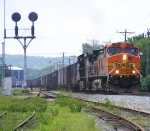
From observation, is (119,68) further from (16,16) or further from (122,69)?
(16,16)

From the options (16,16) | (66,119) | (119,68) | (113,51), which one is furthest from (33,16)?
(66,119)

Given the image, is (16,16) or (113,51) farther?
(16,16)

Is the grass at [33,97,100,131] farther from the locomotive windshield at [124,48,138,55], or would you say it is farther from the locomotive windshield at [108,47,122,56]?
the locomotive windshield at [124,48,138,55]

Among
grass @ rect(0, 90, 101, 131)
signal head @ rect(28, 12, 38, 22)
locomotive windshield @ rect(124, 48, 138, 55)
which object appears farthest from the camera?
signal head @ rect(28, 12, 38, 22)

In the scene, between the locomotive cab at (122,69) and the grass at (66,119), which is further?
the locomotive cab at (122,69)

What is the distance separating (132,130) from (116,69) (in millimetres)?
19666

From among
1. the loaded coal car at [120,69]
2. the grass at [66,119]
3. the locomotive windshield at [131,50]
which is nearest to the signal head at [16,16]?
the loaded coal car at [120,69]

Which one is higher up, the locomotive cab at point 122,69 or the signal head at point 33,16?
the signal head at point 33,16

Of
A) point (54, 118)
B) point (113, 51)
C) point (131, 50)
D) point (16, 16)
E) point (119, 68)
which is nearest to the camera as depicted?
point (54, 118)

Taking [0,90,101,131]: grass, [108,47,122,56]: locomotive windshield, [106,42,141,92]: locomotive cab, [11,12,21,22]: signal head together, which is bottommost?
[0,90,101,131]: grass

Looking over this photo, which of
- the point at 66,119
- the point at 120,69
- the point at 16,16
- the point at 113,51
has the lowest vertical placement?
the point at 66,119

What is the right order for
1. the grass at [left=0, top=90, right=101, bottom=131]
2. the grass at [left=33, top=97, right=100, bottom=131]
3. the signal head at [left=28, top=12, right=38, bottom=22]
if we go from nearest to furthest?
the grass at [left=33, top=97, right=100, bottom=131] < the grass at [left=0, top=90, right=101, bottom=131] < the signal head at [left=28, top=12, right=38, bottom=22]

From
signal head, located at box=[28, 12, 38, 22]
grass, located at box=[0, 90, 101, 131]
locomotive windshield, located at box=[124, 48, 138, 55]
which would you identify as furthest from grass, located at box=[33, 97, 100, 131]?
signal head, located at box=[28, 12, 38, 22]

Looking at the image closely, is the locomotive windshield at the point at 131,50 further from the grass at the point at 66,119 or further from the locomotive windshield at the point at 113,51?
the grass at the point at 66,119
